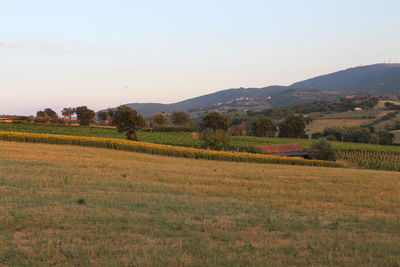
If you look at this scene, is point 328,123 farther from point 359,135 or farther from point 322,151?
point 322,151

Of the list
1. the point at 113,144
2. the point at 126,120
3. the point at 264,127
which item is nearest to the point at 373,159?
the point at 264,127

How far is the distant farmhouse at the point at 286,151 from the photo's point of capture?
74.0 meters

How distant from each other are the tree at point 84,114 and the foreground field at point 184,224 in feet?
316

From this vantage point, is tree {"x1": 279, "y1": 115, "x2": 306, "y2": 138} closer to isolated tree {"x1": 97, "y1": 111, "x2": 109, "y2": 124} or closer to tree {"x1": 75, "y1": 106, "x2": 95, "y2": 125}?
tree {"x1": 75, "y1": 106, "x2": 95, "y2": 125}

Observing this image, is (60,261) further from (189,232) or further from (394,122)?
(394,122)

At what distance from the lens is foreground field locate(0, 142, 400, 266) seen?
8391mm

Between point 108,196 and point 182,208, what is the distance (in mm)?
3524

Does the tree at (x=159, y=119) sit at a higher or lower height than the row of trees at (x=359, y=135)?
higher

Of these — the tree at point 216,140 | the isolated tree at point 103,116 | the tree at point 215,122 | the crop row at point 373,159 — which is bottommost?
the crop row at point 373,159

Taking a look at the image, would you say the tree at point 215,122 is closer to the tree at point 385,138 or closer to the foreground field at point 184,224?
the tree at point 385,138

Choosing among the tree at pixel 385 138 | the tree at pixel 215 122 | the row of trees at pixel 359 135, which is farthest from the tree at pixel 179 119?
the tree at pixel 385 138

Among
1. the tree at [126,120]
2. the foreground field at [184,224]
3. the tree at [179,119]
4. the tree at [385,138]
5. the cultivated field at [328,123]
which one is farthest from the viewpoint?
the tree at [179,119]

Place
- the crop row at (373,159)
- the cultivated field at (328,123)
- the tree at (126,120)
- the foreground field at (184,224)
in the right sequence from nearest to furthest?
the foreground field at (184,224)
the crop row at (373,159)
the tree at (126,120)
the cultivated field at (328,123)

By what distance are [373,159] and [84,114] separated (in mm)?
78905
